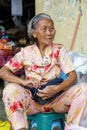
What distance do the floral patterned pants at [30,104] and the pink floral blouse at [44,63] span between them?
0.71 ft

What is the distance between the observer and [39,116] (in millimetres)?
3557

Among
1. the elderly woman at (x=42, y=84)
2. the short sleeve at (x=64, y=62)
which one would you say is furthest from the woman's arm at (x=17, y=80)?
the short sleeve at (x=64, y=62)

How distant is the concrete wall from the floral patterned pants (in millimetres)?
1990

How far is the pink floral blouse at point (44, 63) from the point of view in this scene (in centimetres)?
358

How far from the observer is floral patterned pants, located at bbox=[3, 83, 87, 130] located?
10.8 feet

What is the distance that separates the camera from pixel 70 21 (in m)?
5.56

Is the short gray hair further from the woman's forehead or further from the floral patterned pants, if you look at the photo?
the floral patterned pants

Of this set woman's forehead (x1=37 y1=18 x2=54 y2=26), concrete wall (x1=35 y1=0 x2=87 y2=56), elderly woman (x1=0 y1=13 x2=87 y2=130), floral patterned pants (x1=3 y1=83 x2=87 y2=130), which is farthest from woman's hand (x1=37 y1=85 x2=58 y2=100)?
concrete wall (x1=35 y1=0 x2=87 y2=56)

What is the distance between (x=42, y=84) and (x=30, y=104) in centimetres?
21

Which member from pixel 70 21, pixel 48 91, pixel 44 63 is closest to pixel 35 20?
pixel 44 63

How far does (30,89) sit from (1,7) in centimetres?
593

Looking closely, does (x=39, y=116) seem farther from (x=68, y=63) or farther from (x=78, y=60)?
(x=78, y=60)

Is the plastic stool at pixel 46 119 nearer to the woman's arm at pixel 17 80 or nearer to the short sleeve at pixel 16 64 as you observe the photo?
the woman's arm at pixel 17 80

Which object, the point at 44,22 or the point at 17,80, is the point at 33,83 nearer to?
the point at 17,80
